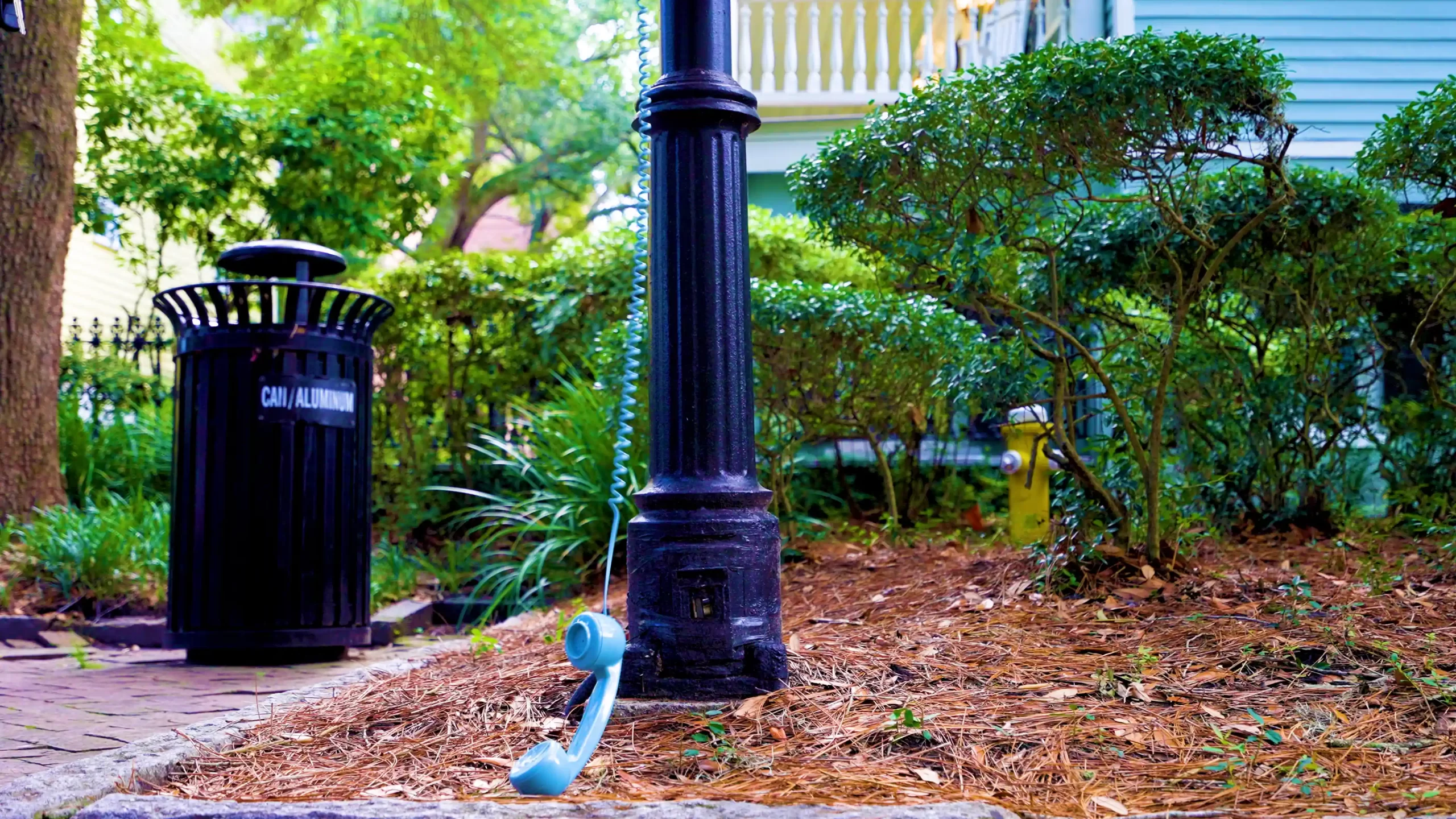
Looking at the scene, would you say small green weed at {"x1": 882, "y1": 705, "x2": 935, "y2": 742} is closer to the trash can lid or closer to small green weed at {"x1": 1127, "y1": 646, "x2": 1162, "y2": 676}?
small green weed at {"x1": 1127, "y1": 646, "x2": 1162, "y2": 676}

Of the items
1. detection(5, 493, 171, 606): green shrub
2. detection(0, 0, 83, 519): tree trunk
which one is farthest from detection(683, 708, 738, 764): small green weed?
detection(0, 0, 83, 519): tree trunk

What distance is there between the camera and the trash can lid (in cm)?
482

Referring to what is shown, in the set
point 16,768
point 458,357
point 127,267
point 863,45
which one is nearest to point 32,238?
point 458,357

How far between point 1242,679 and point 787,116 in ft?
31.8

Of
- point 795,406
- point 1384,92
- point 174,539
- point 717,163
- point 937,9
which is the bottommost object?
point 174,539

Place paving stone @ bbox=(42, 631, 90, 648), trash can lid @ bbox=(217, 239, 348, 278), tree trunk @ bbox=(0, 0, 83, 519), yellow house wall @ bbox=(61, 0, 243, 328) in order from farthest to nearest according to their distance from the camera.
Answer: yellow house wall @ bbox=(61, 0, 243, 328) → tree trunk @ bbox=(0, 0, 83, 519) → paving stone @ bbox=(42, 631, 90, 648) → trash can lid @ bbox=(217, 239, 348, 278)

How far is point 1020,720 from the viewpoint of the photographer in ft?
8.49

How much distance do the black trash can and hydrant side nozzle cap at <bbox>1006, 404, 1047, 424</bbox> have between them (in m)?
2.69

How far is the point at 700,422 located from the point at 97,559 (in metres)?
4.57

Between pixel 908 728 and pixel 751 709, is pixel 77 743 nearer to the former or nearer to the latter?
pixel 751 709

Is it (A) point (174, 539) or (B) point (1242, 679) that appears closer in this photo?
(B) point (1242, 679)

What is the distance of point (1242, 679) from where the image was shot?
2920 mm

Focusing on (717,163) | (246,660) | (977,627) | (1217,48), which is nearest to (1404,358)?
(1217,48)

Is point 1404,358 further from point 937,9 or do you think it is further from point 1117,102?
point 937,9
